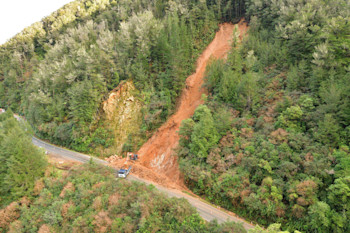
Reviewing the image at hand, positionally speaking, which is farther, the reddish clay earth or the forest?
the reddish clay earth

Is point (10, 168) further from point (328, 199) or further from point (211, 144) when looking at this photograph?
point (328, 199)

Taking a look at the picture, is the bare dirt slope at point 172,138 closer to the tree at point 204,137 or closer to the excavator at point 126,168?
the excavator at point 126,168

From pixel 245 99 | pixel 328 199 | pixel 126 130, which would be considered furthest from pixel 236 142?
pixel 126 130

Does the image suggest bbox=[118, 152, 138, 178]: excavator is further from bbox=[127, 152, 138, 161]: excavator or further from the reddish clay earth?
the reddish clay earth

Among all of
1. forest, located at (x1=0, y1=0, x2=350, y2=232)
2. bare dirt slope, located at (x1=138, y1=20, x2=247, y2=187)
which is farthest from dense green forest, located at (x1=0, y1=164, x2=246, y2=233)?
bare dirt slope, located at (x1=138, y1=20, x2=247, y2=187)

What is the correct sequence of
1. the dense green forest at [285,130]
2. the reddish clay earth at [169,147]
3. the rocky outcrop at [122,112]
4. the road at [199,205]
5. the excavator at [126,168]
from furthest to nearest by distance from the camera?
the rocky outcrop at [122,112]
the reddish clay earth at [169,147]
the excavator at [126,168]
the road at [199,205]
the dense green forest at [285,130]

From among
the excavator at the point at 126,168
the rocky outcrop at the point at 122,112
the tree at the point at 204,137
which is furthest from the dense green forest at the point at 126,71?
the tree at the point at 204,137

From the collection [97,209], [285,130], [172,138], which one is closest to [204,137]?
[172,138]
